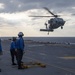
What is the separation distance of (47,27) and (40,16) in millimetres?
2882

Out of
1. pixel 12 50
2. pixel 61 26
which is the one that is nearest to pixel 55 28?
pixel 61 26

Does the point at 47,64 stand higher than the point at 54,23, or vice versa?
the point at 54,23

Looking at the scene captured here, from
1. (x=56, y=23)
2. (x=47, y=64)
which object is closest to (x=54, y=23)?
(x=56, y=23)

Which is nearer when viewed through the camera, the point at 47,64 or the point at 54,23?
the point at 47,64

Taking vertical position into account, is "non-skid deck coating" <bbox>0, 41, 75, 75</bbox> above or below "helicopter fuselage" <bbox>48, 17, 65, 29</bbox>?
below

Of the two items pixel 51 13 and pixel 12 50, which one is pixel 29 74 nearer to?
pixel 12 50

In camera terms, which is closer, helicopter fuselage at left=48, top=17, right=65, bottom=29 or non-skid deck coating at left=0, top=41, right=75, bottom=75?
non-skid deck coating at left=0, top=41, right=75, bottom=75

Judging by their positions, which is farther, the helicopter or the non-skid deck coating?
the helicopter

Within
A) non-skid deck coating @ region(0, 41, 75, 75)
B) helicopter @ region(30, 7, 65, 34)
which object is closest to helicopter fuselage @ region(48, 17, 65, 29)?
helicopter @ region(30, 7, 65, 34)

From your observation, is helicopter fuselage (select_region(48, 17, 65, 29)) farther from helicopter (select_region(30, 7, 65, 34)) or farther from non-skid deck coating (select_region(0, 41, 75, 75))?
non-skid deck coating (select_region(0, 41, 75, 75))

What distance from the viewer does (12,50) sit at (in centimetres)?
2086

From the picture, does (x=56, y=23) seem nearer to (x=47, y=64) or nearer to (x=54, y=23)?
(x=54, y=23)

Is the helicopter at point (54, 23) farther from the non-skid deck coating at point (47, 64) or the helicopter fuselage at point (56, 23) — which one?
the non-skid deck coating at point (47, 64)

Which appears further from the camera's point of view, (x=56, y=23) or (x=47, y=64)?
(x=56, y=23)
